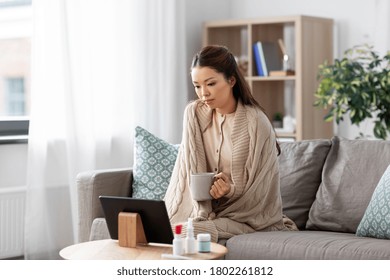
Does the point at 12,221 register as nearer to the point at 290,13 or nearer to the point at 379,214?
the point at 379,214

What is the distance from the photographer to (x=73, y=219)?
4758 mm

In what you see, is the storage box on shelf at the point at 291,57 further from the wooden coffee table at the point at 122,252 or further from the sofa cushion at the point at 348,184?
the wooden coffee table at the point at 122,252

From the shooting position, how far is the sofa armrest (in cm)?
389

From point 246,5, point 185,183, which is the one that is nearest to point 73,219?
point 185,183

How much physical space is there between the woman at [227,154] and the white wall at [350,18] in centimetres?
203

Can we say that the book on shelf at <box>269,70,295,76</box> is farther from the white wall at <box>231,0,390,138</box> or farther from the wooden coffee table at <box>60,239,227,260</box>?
the wooden coffee table at <box>60,239,227,260</box>

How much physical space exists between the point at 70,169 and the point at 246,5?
2.02 meters

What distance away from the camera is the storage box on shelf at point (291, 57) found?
5312mm

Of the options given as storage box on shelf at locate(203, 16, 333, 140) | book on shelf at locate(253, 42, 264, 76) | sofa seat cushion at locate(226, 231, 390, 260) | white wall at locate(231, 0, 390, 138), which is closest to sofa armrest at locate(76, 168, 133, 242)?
sofa seat cushion at locate(226, 231, 390, 260)

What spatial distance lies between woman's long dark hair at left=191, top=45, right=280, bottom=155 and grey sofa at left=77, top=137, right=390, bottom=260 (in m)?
0.49

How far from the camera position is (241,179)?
11.2 feet

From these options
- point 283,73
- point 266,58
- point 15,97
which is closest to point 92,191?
point 15,97

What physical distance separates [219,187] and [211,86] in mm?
438
